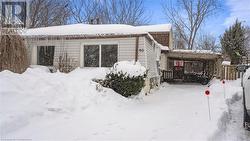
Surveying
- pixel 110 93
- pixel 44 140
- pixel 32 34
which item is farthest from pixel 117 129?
pixel 32 34

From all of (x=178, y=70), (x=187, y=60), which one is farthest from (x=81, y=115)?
(x=187, y=60)

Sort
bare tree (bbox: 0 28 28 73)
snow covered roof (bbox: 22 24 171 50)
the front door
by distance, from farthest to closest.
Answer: the front door, snow covered roof (bbox: 22 24 171 50), bare tree (bbox: 0 28 28 73)

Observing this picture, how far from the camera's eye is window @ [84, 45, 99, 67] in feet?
55.2

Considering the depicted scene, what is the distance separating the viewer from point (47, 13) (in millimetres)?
34406

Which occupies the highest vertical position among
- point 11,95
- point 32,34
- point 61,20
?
point 61,20

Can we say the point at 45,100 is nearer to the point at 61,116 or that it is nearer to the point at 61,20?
the point at 61,116

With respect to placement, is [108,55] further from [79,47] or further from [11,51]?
[11,51]

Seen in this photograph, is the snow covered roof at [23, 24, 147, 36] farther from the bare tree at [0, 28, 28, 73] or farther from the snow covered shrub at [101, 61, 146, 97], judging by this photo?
the bare tree at [0, 28, 28, 73]

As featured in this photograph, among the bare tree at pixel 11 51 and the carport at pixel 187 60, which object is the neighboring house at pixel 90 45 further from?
the carport at pixel 187 60

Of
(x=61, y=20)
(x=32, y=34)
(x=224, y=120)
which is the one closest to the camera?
(x=224, y=120)

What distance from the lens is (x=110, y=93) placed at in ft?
38.2

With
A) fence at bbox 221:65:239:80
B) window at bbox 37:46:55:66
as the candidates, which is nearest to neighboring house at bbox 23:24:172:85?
window at bbox 37:46:55:66

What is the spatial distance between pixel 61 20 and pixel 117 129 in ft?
98.2

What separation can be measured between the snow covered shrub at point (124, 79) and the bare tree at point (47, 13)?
2054 centimetres
